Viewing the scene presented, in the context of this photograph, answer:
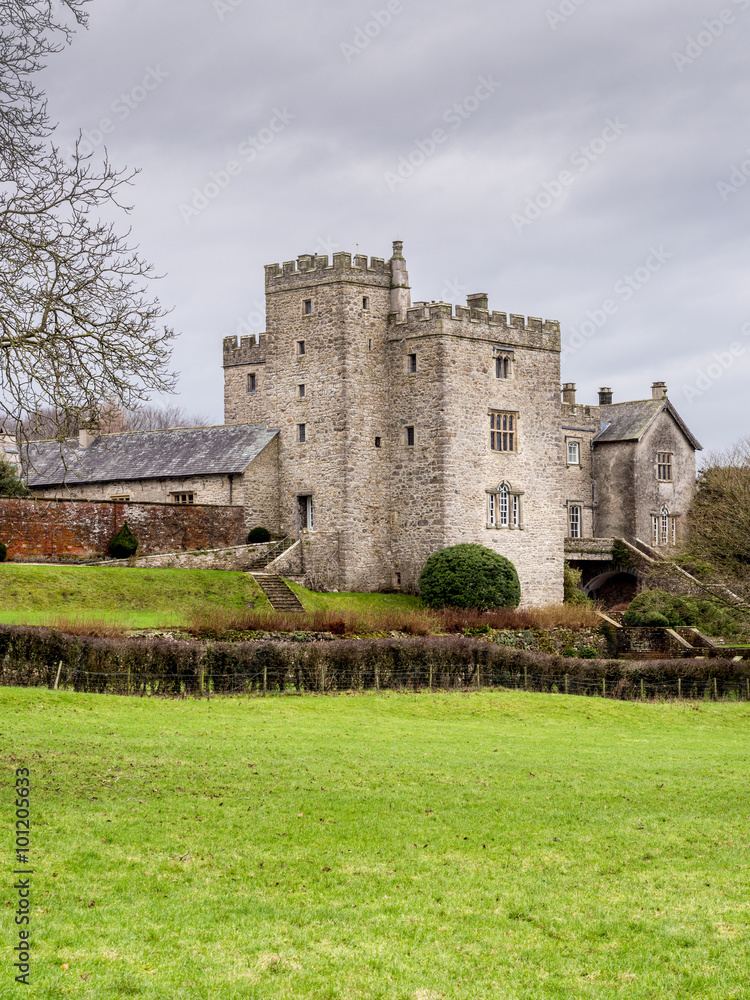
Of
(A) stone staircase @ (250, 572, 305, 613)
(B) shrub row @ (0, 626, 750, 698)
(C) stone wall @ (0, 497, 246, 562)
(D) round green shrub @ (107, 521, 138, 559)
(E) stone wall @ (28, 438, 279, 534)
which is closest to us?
(B) shrub row @ (0, 626, 750, 698)

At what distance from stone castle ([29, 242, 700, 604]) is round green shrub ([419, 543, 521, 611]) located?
1458 millimetres

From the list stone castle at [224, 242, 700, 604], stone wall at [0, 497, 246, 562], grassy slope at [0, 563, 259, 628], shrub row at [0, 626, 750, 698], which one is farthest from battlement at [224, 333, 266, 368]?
shrub row at [0, 626, 750, 698]

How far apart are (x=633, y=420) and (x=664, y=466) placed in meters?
3.01

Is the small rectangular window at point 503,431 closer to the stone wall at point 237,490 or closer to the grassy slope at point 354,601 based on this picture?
the grassy slope at point 354,601

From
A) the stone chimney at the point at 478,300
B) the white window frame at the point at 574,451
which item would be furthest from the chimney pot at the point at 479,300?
the white window frame at the point at 574,451

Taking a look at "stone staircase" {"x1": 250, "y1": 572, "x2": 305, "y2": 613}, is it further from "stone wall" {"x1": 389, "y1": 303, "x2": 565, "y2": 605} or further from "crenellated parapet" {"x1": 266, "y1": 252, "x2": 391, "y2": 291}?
"crenellated parapet" {"x1": 266, "y1": 252, "x2": 391, "y2": 291}

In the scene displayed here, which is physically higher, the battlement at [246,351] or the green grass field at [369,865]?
the battlement at [246,351]

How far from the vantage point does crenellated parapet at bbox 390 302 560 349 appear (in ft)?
153

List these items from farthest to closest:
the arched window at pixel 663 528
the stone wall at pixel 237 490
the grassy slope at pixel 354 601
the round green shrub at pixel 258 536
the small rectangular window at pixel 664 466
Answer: the small rectangular window at pixel 664 466 < the arched window at pixel 663 528 < the stone wall at pixel 237 490 < the round green shrub at pixel 258 536 < the grassy slope at pixel 354 601

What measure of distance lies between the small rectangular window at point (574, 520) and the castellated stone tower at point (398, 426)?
1106 centimetres

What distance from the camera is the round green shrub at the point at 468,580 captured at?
1718 inches

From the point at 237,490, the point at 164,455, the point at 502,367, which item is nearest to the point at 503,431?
the point at 502,367

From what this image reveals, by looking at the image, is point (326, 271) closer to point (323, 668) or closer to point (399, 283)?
point (399, 283)

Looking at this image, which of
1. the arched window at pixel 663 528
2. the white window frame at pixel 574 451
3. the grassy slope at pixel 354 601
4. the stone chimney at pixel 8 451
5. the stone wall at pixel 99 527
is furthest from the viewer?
the white window frame at pixel 574 451
